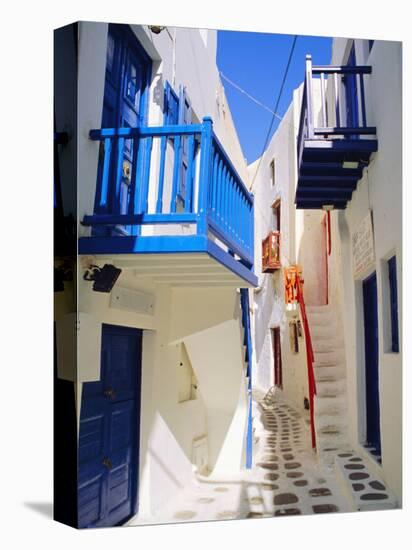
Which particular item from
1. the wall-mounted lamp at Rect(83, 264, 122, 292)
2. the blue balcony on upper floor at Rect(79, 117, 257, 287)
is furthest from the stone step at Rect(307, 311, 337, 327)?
the wall-mounted lamp at Rect(83, 264, 122, 292)

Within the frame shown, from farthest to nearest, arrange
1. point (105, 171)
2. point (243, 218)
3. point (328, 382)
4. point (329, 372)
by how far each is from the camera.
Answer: point (329, 372) → point (328, 382) → point (243, 218) → point (105, 171)

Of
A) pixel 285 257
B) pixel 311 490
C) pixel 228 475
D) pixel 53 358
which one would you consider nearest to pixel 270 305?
pixel 285 257

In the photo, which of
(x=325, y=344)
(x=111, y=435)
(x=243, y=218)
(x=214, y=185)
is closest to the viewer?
(x=214, y=185)

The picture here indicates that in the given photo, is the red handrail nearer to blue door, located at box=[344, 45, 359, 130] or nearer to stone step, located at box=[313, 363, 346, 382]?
stone step, located at box=[313, 363, 346, 382]

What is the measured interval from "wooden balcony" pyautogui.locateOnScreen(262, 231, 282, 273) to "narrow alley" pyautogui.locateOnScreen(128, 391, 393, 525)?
94.3 inches

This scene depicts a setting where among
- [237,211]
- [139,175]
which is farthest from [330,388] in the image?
[139,175]

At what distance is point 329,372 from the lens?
5355mm

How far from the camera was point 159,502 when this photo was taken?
360 cm

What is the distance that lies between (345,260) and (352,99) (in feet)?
4.75

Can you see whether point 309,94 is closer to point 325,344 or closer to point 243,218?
point 243,218

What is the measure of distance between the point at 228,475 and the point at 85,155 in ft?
9.58

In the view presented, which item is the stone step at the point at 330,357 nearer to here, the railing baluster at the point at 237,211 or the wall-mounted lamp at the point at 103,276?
the railing baluster at the point at 237,211

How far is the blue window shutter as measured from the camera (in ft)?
11.2

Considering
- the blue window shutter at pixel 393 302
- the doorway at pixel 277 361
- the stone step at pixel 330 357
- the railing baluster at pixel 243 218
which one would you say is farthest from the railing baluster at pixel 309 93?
the doorway at pixel 277 361
